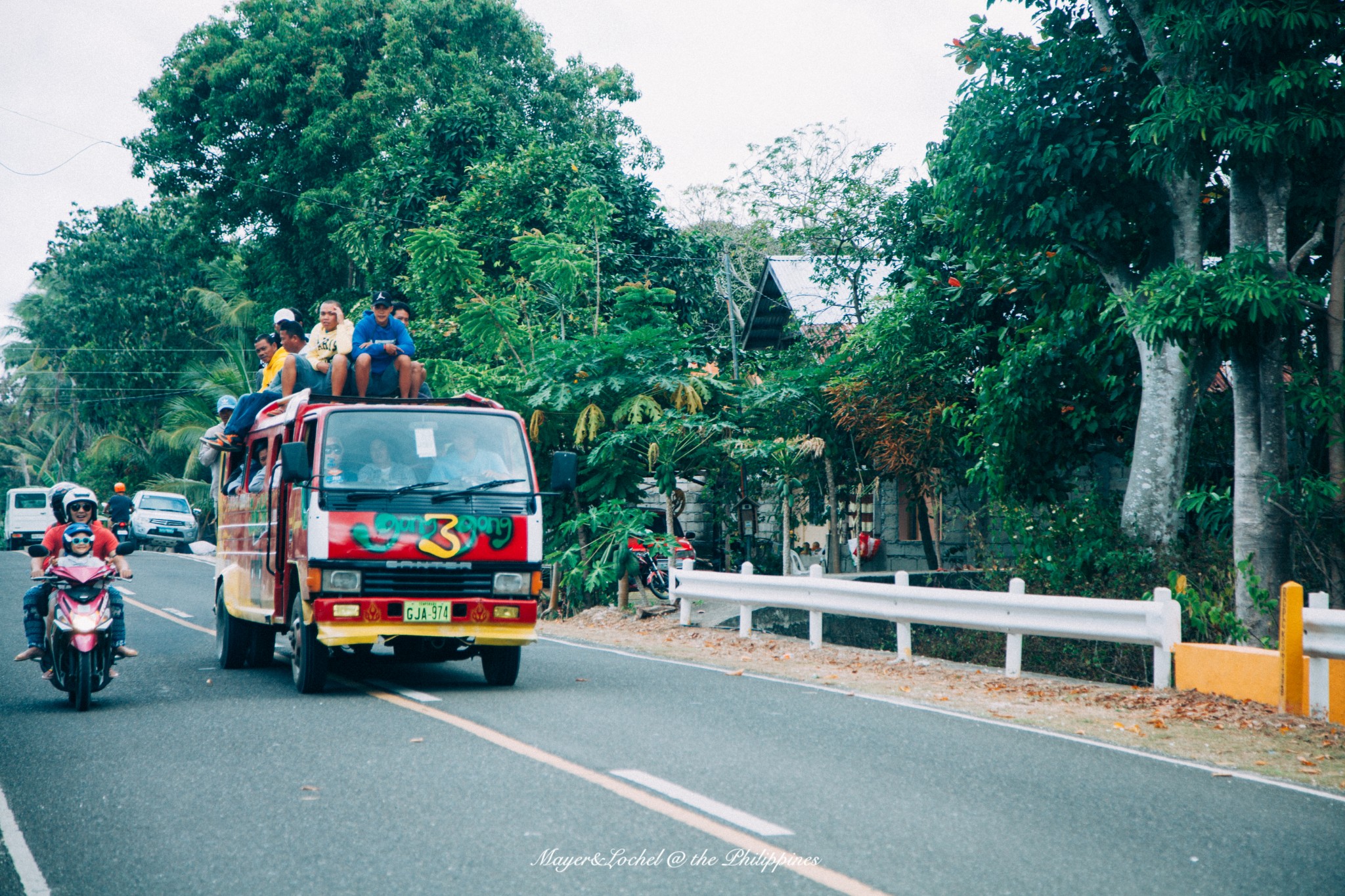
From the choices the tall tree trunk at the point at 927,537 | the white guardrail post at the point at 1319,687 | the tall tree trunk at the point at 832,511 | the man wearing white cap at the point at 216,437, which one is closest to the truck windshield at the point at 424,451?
the man wearing white cap at the point at 216,437

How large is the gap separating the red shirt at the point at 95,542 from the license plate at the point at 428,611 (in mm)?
2276

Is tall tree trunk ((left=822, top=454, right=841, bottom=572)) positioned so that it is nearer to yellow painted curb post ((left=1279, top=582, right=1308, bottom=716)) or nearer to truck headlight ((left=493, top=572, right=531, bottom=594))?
truck headlight ((left=493, top=572, right=531, bottom=594))

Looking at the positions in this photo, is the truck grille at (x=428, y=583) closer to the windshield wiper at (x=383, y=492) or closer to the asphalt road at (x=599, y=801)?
the windshield wiper at (x=383, y=492)

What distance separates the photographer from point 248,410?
11.8 metres

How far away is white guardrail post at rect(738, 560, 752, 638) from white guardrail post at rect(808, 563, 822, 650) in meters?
1.06

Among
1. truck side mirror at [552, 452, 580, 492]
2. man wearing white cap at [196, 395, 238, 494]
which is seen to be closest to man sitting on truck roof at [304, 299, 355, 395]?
man wearing white cap at [196, 395, 238, 494]

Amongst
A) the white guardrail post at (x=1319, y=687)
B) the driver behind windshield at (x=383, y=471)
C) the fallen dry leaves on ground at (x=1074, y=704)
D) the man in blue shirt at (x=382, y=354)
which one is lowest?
the fallen dry leaves on ground at (x=1074, y=704)

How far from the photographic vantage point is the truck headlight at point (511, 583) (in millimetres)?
9641

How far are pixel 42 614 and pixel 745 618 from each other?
8.17 m

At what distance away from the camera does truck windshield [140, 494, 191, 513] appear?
40.2m

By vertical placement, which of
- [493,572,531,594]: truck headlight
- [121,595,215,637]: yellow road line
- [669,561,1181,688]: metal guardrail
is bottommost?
[121,595,215,637]: yellow road line

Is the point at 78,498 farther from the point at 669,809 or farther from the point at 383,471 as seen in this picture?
the point at 669,809

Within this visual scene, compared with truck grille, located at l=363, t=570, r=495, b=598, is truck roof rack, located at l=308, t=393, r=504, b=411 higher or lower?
higher

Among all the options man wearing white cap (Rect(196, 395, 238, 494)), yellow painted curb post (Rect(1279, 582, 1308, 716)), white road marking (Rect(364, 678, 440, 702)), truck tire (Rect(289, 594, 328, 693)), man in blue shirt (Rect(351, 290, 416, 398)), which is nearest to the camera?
yellow painted curb post (Rect(1279, 582, 1308, 716))
